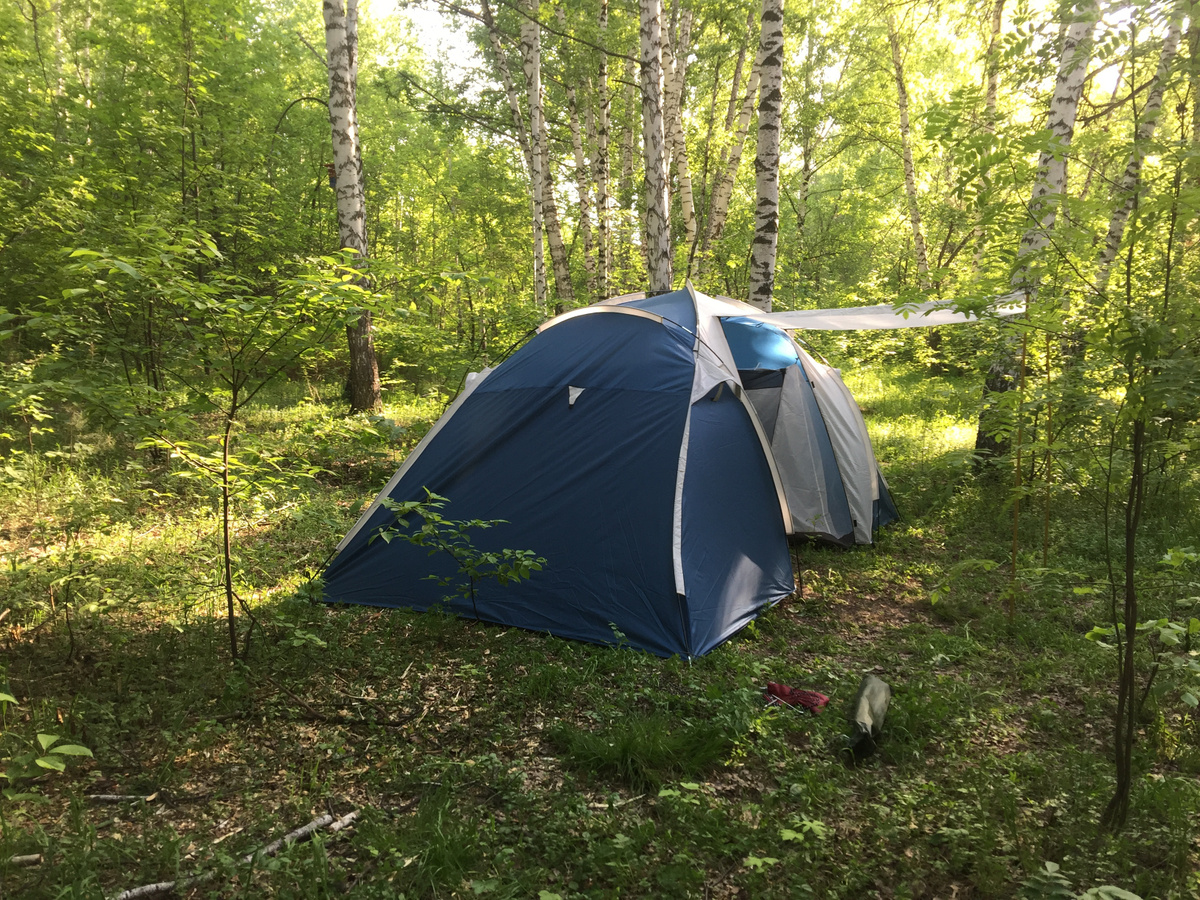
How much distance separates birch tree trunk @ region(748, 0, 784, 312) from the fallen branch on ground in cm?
635

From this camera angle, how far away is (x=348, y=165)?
807 cm

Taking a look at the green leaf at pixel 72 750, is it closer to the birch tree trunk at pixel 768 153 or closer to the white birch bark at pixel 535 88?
the birch tree trunk at pixel 768 153

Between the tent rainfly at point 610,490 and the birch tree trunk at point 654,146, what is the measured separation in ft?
7.80

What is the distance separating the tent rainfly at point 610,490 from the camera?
4242mm

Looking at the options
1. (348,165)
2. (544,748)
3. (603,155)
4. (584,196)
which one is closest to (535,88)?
(603,155)

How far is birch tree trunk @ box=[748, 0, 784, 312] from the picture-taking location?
22.7 feet

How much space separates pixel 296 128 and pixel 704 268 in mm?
8469

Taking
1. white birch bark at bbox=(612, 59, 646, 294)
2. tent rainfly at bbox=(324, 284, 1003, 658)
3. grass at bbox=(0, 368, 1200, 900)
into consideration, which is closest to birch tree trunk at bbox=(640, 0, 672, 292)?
tent rainfly at bbox=(324, 284, 1003, 658)

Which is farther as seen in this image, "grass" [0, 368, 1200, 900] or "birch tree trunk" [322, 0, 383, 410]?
"birch tree trunk" [322, 0, 383, 410]

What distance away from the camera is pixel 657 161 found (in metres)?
7.34

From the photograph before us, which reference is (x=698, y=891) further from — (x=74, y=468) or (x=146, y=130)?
(x=146, y=130)

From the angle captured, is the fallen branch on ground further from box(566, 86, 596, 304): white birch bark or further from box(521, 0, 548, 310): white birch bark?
box(566, 86, 596, 304): white birch bark

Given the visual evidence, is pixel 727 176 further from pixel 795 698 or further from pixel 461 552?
pixel 795 698

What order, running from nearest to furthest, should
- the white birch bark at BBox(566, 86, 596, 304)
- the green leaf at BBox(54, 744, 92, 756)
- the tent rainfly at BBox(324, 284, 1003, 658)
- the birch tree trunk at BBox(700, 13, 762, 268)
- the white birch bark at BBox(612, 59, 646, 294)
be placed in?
1. the green leaf at BBox(54, 744, 92, 756)
2. the tent rainfly at BBox(324, 284, 1003, 658)
3. the birch tree trunk at BBox(700, 13, 762, 268)
4. the white birch bark at BBox(566, 86, 596, 304)
5. the white birch bark at BBox(612, 59, 646, 294)
